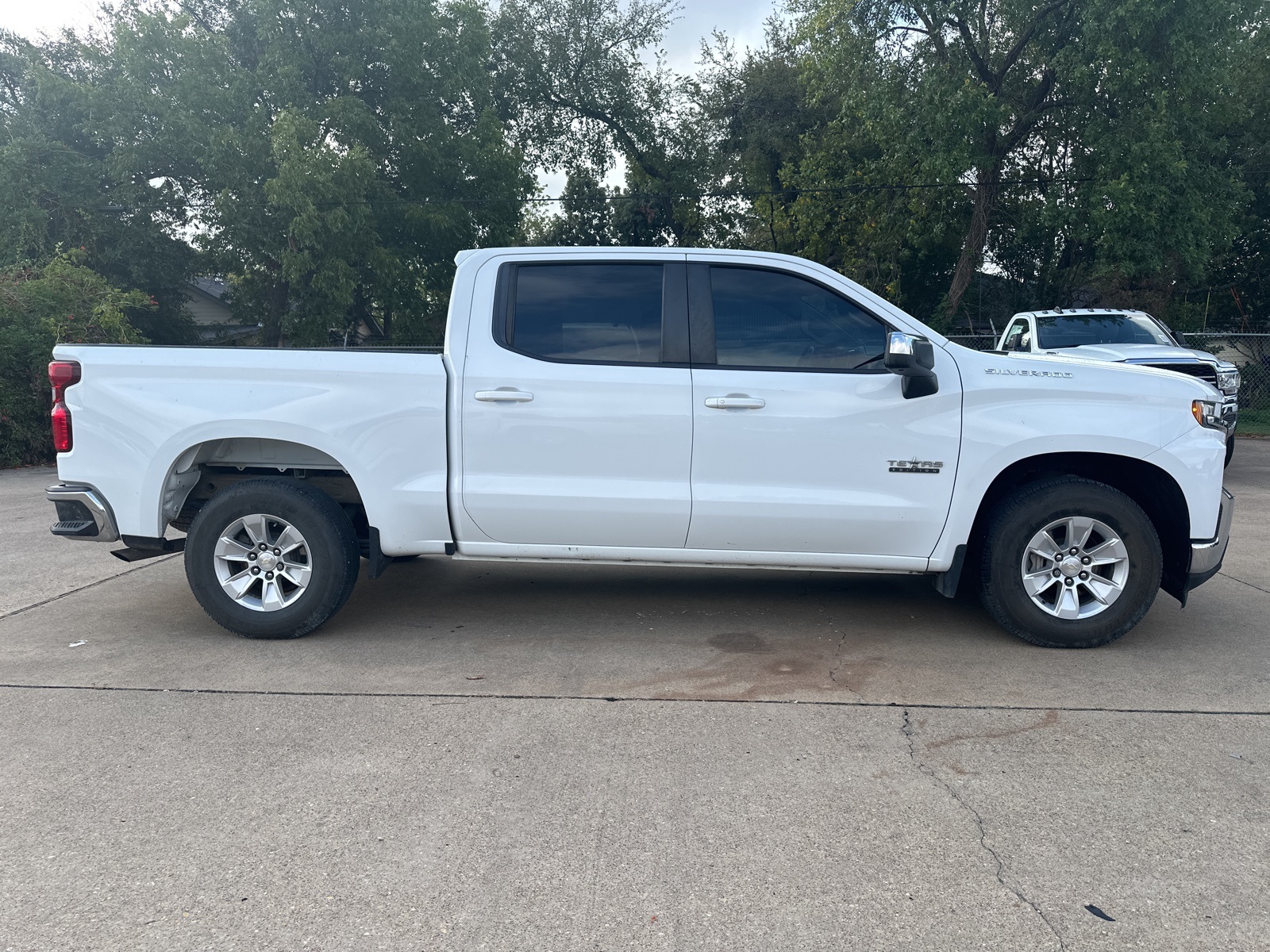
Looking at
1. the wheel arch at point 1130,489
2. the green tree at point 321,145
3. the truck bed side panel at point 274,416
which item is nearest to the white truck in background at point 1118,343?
the wheel arch at point 1130,489

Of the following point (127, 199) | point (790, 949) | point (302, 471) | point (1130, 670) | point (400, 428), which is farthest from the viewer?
point (127, 199)

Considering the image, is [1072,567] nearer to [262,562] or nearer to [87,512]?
[262,562]

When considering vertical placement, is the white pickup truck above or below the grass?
above

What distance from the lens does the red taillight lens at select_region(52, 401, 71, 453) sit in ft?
17.5

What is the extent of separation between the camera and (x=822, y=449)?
203 inches

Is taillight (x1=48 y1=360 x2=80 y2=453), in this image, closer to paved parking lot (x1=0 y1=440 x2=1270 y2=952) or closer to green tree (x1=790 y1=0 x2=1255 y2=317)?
paved parking lot (x1=0 y1=440 x2=1270 y2=952)

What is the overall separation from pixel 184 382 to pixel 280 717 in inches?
80.7

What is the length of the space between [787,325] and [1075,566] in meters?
1.95

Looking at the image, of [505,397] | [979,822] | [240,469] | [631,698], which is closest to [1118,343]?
[505,397]

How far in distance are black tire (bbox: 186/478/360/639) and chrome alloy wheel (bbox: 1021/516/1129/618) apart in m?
3.62

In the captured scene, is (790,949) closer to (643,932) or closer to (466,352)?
(643,932)

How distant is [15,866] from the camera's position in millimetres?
3053

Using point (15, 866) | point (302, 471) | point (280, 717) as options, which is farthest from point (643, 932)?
point (302, 471)

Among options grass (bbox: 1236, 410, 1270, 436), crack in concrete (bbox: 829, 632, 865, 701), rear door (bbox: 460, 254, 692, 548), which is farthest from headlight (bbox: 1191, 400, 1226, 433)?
grass (bbox: 1236, 410, 1270, 436)
